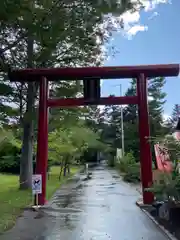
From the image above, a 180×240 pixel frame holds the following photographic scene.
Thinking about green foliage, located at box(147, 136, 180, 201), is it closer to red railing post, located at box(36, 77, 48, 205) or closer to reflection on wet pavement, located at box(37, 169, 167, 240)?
reflection on wet pavement, located at box(37, 169, 167, 240)

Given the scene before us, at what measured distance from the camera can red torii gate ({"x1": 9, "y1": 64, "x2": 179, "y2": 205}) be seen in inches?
492

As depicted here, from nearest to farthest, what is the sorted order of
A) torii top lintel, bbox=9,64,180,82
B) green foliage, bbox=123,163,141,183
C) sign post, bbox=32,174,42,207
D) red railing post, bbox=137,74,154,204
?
sign post, bbox=32,174,42,207 → red railing post, bbox=137,74,154,204 → torii top lintel, bbox=9,64,180,82 → green foliage, bbox=123,163,141,183

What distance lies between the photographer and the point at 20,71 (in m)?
12.6

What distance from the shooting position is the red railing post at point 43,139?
1232 cm

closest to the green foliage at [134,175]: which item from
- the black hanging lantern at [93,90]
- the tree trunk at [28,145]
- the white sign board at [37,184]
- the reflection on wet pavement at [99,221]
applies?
the tree trunk at [28,145]

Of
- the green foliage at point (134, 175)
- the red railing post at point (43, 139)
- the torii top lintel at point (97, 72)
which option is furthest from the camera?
the green foliage at point (134, 175)

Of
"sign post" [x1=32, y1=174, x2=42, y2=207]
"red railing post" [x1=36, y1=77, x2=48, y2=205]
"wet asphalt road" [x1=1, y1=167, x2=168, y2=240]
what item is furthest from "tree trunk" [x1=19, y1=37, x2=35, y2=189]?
"sign post" [x1=32, y1=174, x2=42, y2=207]

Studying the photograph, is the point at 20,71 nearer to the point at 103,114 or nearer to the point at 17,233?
the point at 17,233

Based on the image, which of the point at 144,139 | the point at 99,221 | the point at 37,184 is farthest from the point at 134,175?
the point at 99,221

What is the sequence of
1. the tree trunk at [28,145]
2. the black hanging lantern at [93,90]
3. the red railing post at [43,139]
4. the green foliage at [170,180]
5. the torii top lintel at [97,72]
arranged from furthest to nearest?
the tree trunk at [28,145], the black hanging lantern at [93,90], the torii top lintel at [97,72], the red railing post at [43,139], the green foliage at [170,180]

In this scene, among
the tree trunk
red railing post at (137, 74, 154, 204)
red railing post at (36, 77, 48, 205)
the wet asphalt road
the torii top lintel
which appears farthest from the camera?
the tree trunk

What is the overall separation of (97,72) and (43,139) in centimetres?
339

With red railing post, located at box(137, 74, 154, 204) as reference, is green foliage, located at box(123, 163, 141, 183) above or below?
below

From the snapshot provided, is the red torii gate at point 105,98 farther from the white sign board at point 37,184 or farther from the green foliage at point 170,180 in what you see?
the green foliage at point 170,180
